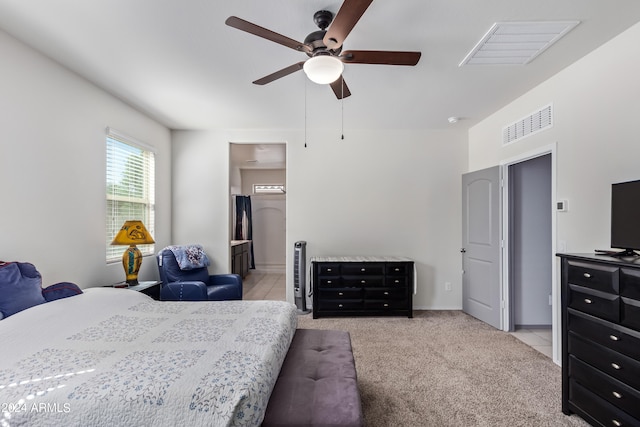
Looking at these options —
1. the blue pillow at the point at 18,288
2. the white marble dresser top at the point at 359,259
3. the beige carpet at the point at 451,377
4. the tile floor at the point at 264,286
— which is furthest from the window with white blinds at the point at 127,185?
the beige carpet at the point at 451,377

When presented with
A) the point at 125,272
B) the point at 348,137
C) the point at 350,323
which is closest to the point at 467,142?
the point at 348,137

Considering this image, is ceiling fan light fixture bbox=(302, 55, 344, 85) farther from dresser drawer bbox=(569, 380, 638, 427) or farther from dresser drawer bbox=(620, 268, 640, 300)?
dresser drawer bbox=(569, 380, 638, 427)

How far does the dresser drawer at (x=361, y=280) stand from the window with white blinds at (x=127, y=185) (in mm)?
2654

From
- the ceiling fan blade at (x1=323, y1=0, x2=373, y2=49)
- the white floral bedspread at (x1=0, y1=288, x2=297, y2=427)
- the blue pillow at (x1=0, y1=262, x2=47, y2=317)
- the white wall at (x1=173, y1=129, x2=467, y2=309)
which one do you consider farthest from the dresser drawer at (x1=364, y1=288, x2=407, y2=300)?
the blue pillow at (x1=0, y1=262, x2=47, y2=317)

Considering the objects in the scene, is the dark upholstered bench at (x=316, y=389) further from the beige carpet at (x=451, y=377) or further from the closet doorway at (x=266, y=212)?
the closet doorway at (x=266, y=212)

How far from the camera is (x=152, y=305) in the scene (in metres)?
2.26

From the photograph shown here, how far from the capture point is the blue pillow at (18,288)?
5.83 ft

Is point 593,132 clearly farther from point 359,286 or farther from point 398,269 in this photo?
point 359,286

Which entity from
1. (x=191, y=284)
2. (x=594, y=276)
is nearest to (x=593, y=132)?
(x=594, y=276)

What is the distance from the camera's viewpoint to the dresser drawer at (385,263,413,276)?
3.98m

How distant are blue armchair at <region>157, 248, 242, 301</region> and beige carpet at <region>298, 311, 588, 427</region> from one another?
3.35 feet

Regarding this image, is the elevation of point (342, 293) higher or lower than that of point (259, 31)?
lower

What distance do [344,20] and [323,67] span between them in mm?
324

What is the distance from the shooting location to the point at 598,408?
1.77 meters
